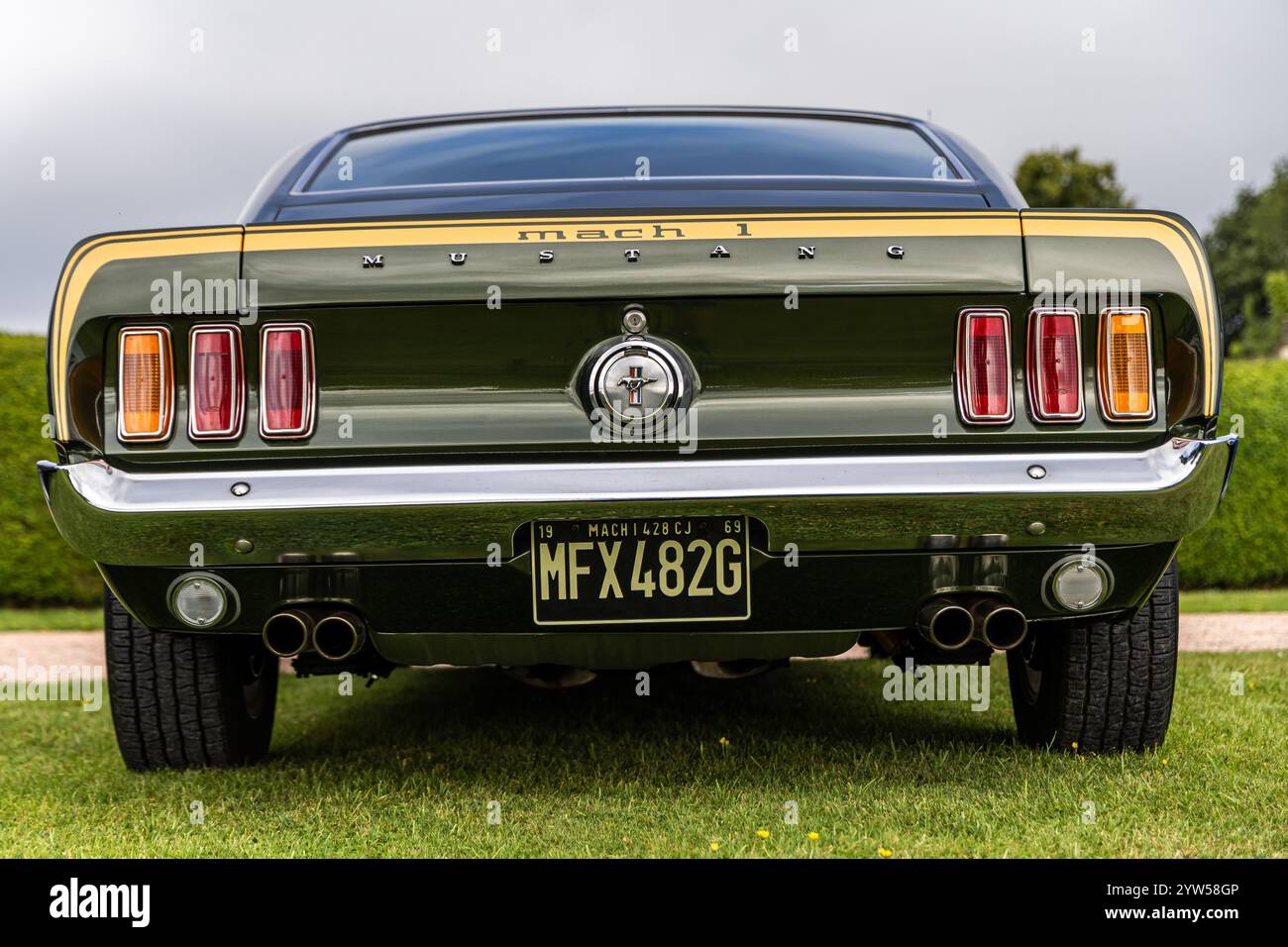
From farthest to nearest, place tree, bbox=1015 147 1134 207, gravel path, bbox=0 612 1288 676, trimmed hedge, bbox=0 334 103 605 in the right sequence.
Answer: tree, bbox=1015 147 1134 207 → trimmed hedge, bbox=0 334 103 605 → gravel path, bbox=0 612 1288 676

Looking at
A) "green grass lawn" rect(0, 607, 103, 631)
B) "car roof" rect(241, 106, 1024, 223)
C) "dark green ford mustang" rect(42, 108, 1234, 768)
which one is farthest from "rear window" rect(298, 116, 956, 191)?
"green grass lawn" rect(0, 607, 103, 631)

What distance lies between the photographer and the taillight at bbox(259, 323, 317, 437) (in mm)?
2547

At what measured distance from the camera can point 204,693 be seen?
322 cm

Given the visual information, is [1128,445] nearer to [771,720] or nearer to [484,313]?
[484,313]

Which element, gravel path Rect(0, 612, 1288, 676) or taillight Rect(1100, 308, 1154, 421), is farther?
gravel path Rect(0, 612, 1288, 676)

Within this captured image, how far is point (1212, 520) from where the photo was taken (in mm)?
9266

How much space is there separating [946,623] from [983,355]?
1.87 ft

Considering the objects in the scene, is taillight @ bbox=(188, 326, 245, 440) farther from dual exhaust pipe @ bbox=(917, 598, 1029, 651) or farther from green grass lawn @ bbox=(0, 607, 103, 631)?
green grass lawn @ bbox=(0, 607, 103, 631)

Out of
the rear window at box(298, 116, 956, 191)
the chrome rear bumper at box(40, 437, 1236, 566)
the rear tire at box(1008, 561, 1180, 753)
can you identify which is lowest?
the rear tire at box(1008, 561, 1180, 753)

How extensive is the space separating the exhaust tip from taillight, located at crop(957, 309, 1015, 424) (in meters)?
0.43

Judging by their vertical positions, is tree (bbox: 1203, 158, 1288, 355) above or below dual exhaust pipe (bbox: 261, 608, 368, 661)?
below

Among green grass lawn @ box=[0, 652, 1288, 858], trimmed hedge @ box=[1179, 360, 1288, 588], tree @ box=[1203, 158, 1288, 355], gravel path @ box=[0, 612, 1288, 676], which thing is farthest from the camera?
tree @ box=[1203, 158, 1288, 355]

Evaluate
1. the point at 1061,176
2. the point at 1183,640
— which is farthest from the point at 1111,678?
the point at 1061,176
